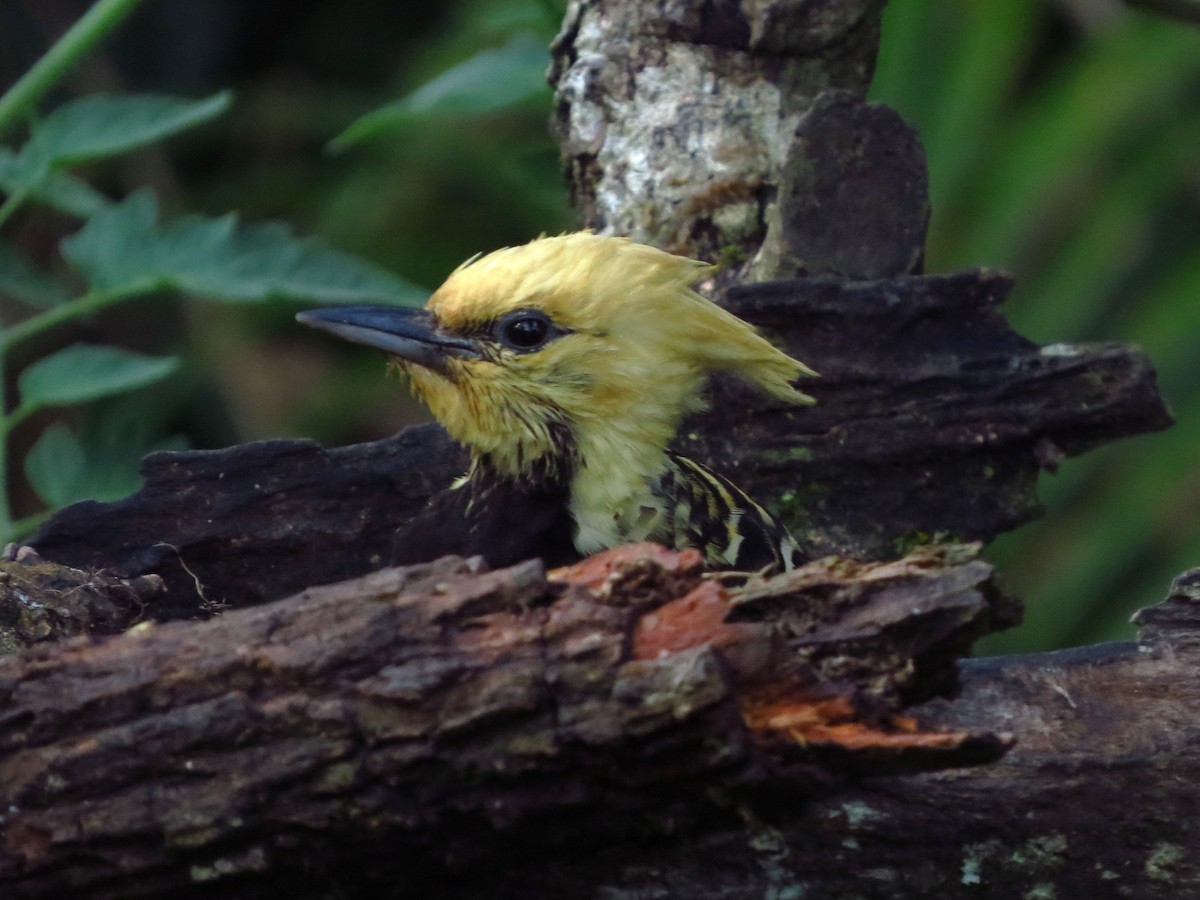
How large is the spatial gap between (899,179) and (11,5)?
131 inches

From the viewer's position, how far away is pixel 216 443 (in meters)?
4.69

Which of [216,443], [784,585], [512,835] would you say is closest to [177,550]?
[512,835]

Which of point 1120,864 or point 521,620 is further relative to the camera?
point 1120,864

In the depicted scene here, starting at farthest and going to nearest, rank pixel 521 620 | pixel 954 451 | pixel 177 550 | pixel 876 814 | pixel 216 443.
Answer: pixel 216 443
pixel 954 451
pixel 177 550
pixel 876 814
pixel 521 620

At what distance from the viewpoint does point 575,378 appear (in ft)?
7.84

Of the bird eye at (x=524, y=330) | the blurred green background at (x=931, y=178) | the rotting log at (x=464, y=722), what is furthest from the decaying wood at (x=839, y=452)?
the blurred green background at (x=931, y=178)

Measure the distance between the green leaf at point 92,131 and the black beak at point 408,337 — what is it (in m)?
0.41

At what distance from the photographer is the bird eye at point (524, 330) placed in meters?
2.40

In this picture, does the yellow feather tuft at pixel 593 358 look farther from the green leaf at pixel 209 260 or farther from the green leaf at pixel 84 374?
the green leaf at pixel 84 374

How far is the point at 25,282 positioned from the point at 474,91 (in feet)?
2.76

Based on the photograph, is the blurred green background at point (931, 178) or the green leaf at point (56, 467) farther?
the blurred green background at point (931, 178)

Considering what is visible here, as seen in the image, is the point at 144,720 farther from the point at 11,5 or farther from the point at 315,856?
the point at 11,5

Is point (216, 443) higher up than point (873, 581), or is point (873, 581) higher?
point (873, 581)

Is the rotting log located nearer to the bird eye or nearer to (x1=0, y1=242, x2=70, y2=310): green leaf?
the bird eye
